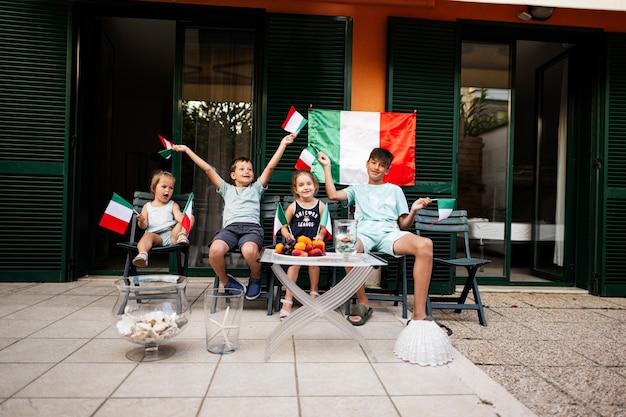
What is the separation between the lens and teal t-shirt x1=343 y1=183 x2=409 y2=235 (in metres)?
3.40

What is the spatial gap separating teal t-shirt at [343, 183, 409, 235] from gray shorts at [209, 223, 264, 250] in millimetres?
822

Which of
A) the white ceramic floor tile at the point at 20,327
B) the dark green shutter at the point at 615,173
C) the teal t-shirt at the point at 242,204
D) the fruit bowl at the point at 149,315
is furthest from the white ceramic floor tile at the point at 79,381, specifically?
the dark green shutter at the point at 615,173

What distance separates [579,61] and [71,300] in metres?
5.93

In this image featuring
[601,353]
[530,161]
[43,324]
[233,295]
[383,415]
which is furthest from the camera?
[530,161]

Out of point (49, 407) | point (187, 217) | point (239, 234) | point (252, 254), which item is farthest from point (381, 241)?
point (49, 407)

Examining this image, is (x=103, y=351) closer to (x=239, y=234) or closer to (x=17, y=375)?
(x=17, y=375)

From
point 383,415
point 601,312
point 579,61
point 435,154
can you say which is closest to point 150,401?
point 383,415

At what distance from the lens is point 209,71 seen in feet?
15.2

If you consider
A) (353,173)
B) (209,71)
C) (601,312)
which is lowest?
(601,312)

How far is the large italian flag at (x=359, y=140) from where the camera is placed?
4.28 meters

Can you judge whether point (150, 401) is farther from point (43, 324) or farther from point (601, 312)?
Answer: point (601, 312)

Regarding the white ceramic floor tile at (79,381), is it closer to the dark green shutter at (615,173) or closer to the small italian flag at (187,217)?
the small italian flag at (187,217)

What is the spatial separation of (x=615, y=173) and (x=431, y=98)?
2149 mm

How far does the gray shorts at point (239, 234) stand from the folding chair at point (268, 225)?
0.26ft
